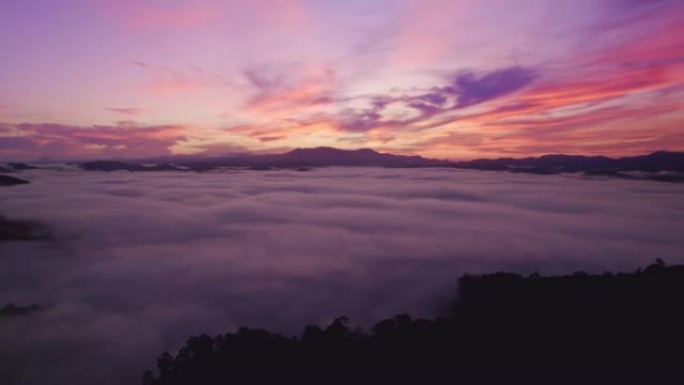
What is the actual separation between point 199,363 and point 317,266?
6528 cm

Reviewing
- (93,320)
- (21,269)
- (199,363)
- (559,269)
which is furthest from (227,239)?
(199,363)

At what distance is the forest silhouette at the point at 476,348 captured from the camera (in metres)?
31.7

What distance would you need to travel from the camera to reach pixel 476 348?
33.7 metres

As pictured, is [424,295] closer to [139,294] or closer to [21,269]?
[139,294]

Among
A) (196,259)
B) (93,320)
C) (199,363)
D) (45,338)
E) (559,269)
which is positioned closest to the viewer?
(199,363)

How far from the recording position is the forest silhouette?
1248 inches

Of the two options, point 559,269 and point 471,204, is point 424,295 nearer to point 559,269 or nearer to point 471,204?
point 559,269

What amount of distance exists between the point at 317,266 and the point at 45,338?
51.7m

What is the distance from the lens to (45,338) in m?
60.9

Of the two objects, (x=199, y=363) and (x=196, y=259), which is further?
(x=196, y=259)

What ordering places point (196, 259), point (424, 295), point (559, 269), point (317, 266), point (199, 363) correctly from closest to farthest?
point (199, 363), point (424, 295), point (559, 269), point (317, 266), point (196, 259)

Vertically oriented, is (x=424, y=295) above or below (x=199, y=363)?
below

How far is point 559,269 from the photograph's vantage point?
92125 mm

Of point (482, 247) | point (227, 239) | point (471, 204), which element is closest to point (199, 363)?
point (482, 247)
